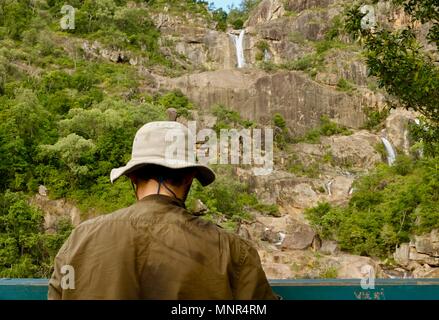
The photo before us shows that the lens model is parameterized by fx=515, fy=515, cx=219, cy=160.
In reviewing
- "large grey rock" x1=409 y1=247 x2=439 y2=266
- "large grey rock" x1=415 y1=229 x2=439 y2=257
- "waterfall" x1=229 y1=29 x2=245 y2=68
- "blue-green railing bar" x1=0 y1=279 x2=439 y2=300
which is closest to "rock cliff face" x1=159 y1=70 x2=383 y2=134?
"waterfall" x1=229 y1=29 x2=245 y2=68

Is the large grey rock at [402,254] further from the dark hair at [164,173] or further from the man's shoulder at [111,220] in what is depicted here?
the man's shoulder at [111,220]

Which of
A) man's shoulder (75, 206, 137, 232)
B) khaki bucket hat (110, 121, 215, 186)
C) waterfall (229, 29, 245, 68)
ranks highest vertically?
waterfall (229, 29, 245, 68)

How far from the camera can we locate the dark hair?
5.36 feet

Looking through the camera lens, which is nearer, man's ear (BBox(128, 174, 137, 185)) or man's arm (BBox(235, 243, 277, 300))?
man's arm (BBox(235, 243, 277, 300))

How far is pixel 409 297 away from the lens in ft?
6.17

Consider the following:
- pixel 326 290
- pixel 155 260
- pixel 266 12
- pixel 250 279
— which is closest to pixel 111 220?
pixel 155 260

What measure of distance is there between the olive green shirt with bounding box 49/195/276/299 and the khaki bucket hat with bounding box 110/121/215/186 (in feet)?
0.51

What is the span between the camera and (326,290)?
1.88m

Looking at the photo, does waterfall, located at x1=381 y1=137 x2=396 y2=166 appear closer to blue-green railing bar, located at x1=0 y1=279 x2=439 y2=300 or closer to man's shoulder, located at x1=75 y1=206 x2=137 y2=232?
blue-green railing bar, located at x1=0 y1=279 x2=439 y2=300

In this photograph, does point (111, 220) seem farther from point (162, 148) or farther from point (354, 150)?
point (354, 150)

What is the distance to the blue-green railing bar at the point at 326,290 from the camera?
1.86 meters

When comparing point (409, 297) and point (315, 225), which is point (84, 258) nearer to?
point (409, 297)

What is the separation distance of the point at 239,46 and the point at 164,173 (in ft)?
150

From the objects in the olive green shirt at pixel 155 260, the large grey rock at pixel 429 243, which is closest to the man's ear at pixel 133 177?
the olive green shirt at pixel 155 260
